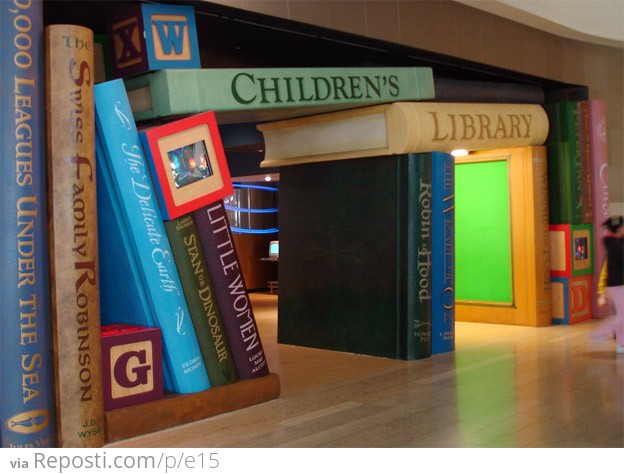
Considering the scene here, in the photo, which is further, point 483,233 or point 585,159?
point 483,233

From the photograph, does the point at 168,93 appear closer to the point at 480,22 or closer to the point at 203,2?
the point at 203,2

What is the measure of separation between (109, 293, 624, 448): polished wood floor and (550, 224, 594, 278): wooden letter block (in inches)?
48.7

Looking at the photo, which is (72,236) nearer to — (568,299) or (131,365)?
(131,365)

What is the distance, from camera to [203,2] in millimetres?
4656

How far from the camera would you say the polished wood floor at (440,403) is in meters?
4.10

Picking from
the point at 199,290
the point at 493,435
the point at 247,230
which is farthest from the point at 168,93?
the point at 247,230

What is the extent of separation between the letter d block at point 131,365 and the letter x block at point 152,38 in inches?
60.4

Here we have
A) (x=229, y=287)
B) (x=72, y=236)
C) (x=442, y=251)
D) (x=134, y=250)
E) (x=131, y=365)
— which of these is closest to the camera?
(x=72, y=236)

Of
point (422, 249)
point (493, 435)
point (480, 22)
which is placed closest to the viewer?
point (493, 435)

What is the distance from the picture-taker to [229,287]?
483 cm

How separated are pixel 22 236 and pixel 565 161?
19.4 ft

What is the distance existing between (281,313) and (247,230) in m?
6.19

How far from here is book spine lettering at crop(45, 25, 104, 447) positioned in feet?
12.7

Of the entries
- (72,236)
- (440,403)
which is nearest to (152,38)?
(72,236)
